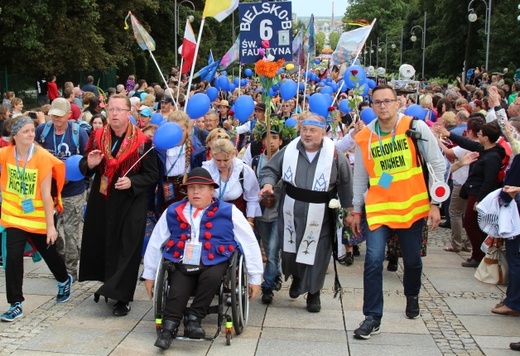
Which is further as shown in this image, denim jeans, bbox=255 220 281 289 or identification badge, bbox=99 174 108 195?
denim jeans, bbox=255 220 281 289

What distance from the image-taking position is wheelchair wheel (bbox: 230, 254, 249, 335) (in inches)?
221

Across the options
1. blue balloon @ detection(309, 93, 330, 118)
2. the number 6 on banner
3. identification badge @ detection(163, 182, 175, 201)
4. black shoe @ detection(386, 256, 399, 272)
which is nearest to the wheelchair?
identification badge @ detection(163, 182, 175, 201)

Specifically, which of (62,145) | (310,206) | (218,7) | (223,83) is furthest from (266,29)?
(223,83)

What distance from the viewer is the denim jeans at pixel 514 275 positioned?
246 inches

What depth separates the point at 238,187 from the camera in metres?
Result: 6.64

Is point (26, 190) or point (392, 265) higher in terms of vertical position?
point (26, 190)

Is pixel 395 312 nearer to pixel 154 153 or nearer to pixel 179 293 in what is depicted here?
pixel 179 293

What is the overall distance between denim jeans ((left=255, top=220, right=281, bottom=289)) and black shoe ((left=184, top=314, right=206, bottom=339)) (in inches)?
54.2

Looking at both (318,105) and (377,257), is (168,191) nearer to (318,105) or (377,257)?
(318,105)

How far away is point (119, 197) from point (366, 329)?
2.37m

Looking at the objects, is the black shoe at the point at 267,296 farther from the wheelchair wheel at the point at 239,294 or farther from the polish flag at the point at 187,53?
the polish flag at the point at 187,53

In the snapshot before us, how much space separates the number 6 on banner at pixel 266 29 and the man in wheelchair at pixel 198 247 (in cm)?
370

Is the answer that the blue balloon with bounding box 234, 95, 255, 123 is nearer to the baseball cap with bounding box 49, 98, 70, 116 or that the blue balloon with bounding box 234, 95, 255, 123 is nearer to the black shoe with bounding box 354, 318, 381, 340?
the baseball cap with bounding box 49, 98, 70, 116

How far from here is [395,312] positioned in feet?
21.6
